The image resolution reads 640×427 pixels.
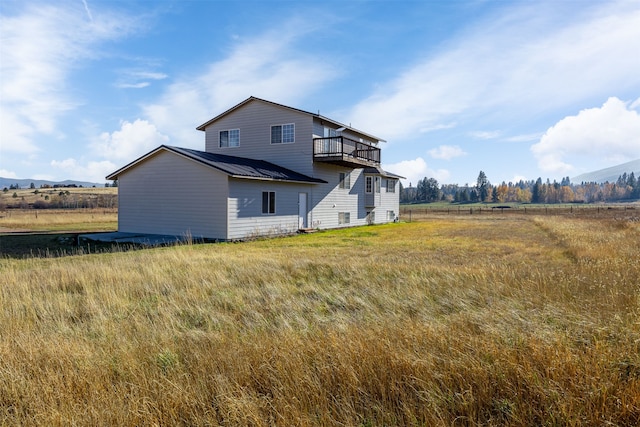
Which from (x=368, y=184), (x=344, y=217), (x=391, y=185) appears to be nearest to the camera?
(x=344, y=217)

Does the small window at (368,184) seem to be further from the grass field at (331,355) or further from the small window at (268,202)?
the grass field at (331,355)

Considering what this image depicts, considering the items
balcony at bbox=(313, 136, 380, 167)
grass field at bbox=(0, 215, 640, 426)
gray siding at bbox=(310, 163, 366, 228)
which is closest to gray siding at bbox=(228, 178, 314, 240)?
gray siding at bbox=(310, 163, 366, 228)

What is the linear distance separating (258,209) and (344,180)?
9957mm

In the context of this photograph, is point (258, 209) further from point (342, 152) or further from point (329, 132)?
point (329, 132)

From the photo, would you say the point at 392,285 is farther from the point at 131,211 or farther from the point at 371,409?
the point at 131,211

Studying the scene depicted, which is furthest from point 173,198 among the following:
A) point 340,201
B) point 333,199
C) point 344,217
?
point 344,217

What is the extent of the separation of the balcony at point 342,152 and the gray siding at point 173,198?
8088mm

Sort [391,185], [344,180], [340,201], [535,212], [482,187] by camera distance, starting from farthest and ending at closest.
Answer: [482,187] → [535,212] → [391,185] → [344,180] → [340,201]

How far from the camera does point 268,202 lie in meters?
21.5

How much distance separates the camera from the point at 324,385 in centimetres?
345

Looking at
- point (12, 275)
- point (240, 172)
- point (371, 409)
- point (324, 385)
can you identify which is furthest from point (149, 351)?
point (240, 172)

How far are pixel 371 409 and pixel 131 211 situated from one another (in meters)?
21.9

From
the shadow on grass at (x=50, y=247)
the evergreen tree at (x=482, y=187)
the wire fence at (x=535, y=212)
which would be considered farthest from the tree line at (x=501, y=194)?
the shadow on grass at (x=50, y=247)

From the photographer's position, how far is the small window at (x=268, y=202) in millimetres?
21203
